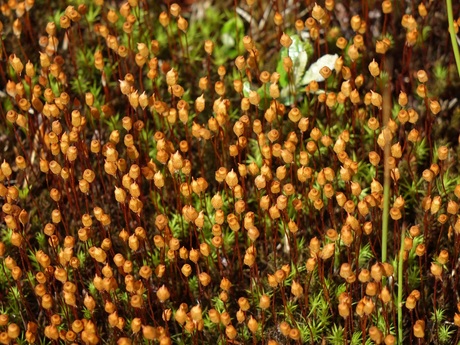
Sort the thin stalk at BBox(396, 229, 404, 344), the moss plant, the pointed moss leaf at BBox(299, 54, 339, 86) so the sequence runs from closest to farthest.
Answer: the thin stalk at BBox(396, 229, 404, 344)
the moss plant
the pointed moss leaf at BBox(299, 54, 339, 86)

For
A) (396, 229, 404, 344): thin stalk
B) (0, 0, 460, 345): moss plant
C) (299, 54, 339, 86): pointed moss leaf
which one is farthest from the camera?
(299, 54, 339, 86): pointed moss leaf

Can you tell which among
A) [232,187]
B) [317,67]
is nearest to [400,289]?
[232,187]

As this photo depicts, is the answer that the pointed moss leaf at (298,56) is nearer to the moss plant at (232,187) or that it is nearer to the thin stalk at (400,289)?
the moss plant at (232,187)

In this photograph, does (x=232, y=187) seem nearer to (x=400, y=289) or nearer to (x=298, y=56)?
(x=400, y=289)

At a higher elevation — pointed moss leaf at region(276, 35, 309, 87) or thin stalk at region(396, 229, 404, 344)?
pointed moss leaf at region(276, 35, 309, 87)

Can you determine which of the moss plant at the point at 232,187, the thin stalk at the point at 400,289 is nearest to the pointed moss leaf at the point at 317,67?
the moss plant at the point at 232,187

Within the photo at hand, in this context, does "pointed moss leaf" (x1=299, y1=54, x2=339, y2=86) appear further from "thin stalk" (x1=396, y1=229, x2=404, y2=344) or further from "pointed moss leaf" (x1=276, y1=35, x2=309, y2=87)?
"thin stalk" (x1=396, y1=229, x2=404, y2=344)

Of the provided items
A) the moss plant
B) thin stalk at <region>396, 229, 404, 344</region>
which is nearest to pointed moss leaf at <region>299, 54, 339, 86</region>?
the moss plant

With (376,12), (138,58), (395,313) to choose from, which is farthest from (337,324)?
(376,12)

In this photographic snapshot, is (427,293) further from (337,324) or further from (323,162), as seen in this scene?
(323,162)
